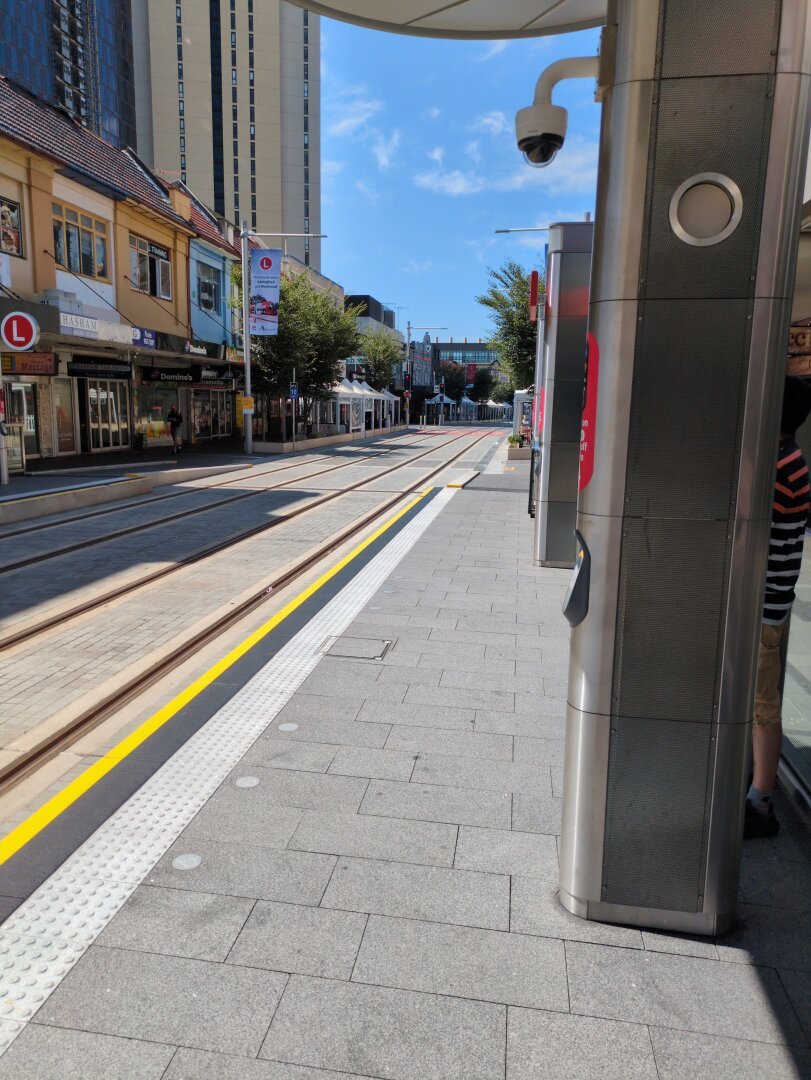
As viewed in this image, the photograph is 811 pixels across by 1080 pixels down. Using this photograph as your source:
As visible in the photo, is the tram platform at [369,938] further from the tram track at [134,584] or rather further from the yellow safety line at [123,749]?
the tram track at [134,584]

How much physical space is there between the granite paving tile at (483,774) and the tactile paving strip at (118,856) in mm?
1031

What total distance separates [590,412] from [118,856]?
2646 mm

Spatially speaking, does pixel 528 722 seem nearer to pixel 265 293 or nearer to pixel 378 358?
pixel 265 293

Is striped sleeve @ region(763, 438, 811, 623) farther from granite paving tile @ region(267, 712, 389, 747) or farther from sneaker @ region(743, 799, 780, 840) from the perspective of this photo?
granite paving tile @ region(267, 712, 389, 747)

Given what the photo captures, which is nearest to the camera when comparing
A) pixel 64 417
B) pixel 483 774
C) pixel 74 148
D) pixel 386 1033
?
pixel 386 1033

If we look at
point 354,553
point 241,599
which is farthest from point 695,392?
point 354,553

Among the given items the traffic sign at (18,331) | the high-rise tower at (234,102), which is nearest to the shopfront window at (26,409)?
the traffic sign at (18,331)

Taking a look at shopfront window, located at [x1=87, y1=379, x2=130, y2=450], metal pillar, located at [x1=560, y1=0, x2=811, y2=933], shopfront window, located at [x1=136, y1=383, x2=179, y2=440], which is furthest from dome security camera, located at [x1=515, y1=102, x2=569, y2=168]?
shopfront window, located at [x1=136, y1=383, x2=179, y2=440]

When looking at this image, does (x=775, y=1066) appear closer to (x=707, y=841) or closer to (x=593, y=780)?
(x=707, y=841)

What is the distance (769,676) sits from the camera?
3.31 metres

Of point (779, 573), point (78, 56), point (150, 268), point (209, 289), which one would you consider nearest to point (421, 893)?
point (779, 573)

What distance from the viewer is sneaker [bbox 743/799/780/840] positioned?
3420mm

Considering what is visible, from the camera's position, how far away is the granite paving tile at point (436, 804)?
356 cm

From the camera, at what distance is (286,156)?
96.7m
